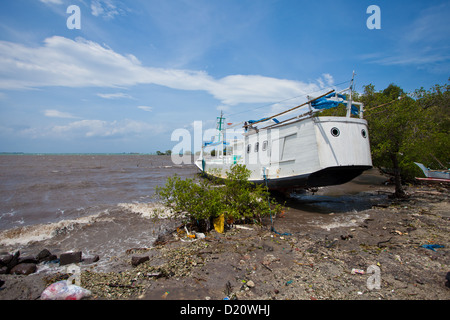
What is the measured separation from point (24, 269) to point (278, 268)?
6672 millimetres

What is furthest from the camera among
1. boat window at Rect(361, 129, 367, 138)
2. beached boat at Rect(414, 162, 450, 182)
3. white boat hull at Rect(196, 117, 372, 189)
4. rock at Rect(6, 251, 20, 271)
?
beached boat at Rect(414, 162, 450, 182)

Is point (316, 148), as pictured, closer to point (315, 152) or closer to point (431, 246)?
point (315, 152)

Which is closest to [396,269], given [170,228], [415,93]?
[170,228]

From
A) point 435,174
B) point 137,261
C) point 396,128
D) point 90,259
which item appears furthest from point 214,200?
point 435,174

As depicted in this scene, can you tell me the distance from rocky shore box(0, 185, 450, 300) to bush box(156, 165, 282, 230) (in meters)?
0.69

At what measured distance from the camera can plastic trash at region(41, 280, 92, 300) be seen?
4332 mm

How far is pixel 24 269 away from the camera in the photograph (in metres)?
6.13

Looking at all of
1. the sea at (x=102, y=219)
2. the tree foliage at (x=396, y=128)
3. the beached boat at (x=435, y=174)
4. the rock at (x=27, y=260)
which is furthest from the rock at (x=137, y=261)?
the beached boat at (x=435, y=174)

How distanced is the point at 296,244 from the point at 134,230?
268 inches

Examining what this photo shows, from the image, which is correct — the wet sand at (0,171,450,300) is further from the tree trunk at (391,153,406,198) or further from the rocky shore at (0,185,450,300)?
the tree trunk at (391,153,406,198)

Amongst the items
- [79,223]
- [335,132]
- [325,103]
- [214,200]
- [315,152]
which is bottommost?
[79,223]

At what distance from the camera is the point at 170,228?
9617mm

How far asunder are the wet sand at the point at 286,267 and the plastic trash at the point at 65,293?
0.73 feet

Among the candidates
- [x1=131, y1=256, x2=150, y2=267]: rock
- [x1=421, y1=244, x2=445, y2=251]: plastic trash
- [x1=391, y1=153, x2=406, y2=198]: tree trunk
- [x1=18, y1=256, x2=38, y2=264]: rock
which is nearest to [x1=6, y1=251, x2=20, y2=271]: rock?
[x1=18, y1=256, x2=38, y2=264]: rock
